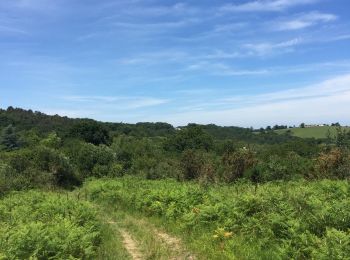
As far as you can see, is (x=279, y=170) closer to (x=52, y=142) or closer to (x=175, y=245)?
(x=175, y=245)

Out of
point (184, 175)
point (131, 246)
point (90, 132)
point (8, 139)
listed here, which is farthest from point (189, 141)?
point (131, 246)

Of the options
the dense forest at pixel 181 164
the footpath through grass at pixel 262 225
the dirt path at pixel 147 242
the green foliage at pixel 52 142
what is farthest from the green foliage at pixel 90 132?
the footpath through grass at pixel 262 225

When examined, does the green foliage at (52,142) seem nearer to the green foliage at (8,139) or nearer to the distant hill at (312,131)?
the green foliage at (8,139)

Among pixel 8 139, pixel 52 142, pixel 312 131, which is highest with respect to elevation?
pixel 312 131

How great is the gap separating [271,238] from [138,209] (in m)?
10.1

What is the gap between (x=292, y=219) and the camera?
974 centimetres

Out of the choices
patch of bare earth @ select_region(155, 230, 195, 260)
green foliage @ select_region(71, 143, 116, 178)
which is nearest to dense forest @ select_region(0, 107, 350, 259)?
green foliage @ select_region(71, 143, 116, 178)

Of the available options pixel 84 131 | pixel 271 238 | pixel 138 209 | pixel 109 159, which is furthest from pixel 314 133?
pixel 271 238

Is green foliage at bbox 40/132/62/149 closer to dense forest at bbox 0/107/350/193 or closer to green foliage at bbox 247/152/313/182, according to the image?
dense forest at bbox 0/107/350/193

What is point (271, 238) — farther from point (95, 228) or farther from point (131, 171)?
point (131, 171)

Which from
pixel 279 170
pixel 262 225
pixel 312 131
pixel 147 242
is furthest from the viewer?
pixel 312 131

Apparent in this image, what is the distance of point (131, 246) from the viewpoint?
40.6 feet

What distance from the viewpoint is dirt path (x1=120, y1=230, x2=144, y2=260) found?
11.0 m

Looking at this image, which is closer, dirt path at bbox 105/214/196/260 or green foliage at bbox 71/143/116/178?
dirt path at bbox 105/214/196/260
